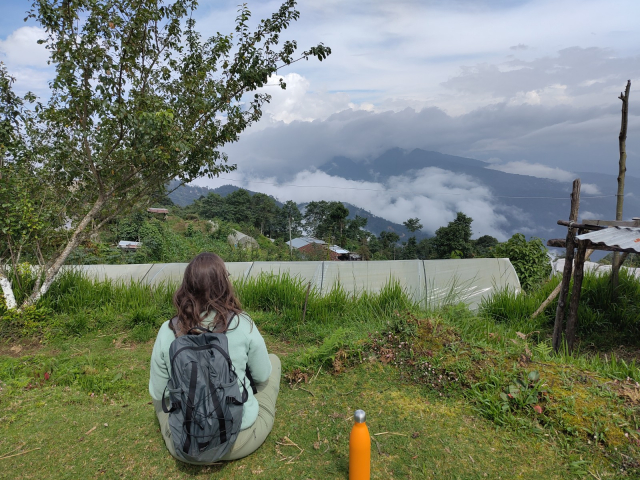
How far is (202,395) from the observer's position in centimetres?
206

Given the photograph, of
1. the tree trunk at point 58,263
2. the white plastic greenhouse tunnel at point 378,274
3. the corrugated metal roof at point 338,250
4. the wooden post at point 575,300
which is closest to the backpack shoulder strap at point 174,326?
the tree trunk at point 58,263

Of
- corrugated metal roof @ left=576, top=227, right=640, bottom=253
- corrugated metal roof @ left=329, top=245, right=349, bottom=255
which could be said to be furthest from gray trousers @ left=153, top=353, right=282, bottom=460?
corrugated metal roof @ left=329, top=245, right=349, bottom=255

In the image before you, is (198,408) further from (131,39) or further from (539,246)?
(539,246)

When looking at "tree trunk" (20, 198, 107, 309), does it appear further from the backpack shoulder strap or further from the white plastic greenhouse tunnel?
the backpack shoulder strap

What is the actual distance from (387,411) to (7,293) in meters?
5.23

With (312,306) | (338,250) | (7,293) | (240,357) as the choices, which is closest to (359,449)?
(240,357)

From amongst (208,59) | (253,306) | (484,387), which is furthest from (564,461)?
(208,59)

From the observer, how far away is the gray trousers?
7.78 ft

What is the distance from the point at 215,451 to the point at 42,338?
13.8 feet

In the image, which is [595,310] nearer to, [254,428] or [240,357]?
[254,428]

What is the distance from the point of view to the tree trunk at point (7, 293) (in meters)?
5.29

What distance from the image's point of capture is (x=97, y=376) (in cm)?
393

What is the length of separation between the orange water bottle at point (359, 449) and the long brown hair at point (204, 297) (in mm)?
888

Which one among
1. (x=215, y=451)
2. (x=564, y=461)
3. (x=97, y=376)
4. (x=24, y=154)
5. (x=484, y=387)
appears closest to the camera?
(x=215, y=451)
